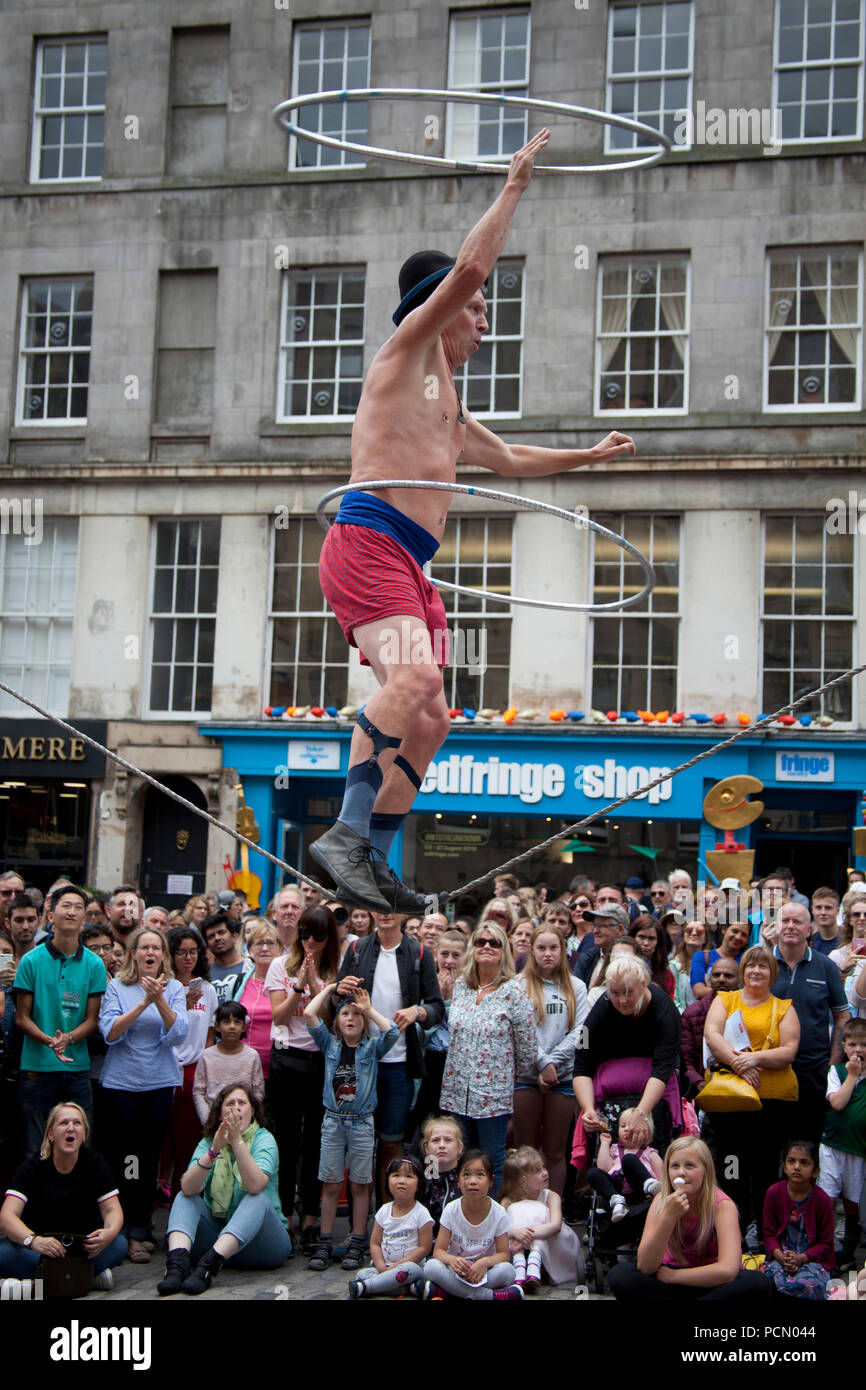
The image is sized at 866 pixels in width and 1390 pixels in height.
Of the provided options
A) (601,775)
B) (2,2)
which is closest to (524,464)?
(601,775)

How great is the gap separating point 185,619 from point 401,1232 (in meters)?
15.2

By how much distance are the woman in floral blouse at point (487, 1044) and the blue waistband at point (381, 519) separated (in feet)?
12.6

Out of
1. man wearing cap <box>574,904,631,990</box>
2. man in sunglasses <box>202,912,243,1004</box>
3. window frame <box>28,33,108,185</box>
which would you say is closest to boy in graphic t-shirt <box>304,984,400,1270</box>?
man in sunglasses <box>202,912,243,1004</box>

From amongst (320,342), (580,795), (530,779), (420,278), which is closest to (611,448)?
(420,278)

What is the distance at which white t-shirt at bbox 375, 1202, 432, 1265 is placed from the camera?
7207 millimetres

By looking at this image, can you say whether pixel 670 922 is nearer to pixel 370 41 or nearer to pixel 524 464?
pixel 524 464

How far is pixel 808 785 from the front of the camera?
771 inches

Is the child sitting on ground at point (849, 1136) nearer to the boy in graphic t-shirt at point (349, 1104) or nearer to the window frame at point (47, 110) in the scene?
the boy in graphic t-shirt at point (349, 1104)

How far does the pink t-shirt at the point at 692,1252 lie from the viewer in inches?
250

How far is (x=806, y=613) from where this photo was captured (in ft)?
65.1

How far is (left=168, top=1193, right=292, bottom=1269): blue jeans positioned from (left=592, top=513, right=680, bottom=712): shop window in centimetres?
1314

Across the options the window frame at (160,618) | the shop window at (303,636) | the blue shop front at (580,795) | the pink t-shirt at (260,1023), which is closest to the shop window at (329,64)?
the shop window at (303,636)
